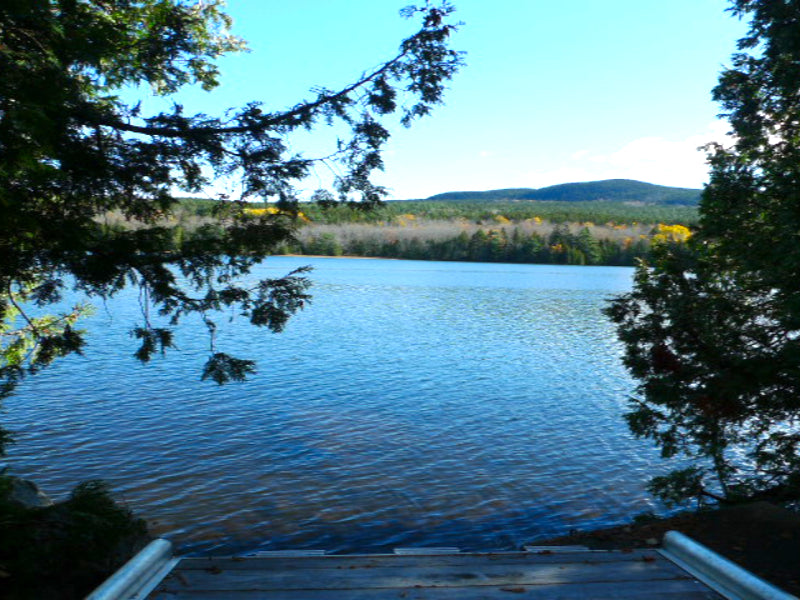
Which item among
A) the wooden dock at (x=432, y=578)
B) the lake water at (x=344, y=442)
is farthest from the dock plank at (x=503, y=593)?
the lake water at (x=344, y=442)

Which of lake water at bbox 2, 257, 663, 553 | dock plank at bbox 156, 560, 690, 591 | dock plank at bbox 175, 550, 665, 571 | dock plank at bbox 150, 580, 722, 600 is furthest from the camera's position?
lake water at bbox 2, 257, 663, 553

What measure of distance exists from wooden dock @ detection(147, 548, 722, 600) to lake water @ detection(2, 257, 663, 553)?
429cm

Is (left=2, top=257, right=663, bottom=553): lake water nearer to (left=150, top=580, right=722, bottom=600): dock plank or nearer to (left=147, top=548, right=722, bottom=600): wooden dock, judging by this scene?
(left=147, top=548, right=722, bottom=600): wooden dock

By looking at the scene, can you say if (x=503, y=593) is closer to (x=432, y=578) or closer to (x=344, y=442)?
(x=432, y=578)

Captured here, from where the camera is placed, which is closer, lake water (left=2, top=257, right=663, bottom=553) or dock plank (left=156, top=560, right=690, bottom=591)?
dock plank (left=156, top=560, right=690, bottom=591)

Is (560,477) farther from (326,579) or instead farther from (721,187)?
(326,579)

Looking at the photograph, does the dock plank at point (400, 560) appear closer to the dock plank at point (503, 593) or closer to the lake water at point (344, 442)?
the dock plank at point (503, 593)

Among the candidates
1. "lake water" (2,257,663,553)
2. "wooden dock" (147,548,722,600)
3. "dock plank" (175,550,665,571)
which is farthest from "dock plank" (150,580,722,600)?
"lake water" (2,257,663,553)

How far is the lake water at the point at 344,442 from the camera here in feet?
29.0

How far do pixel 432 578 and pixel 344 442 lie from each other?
28.3ft

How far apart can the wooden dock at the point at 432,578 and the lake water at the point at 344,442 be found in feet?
14.1

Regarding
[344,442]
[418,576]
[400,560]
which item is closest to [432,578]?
[418,576]

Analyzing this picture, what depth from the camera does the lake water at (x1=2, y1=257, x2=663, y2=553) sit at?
8844mm

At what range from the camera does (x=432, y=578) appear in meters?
3.68
